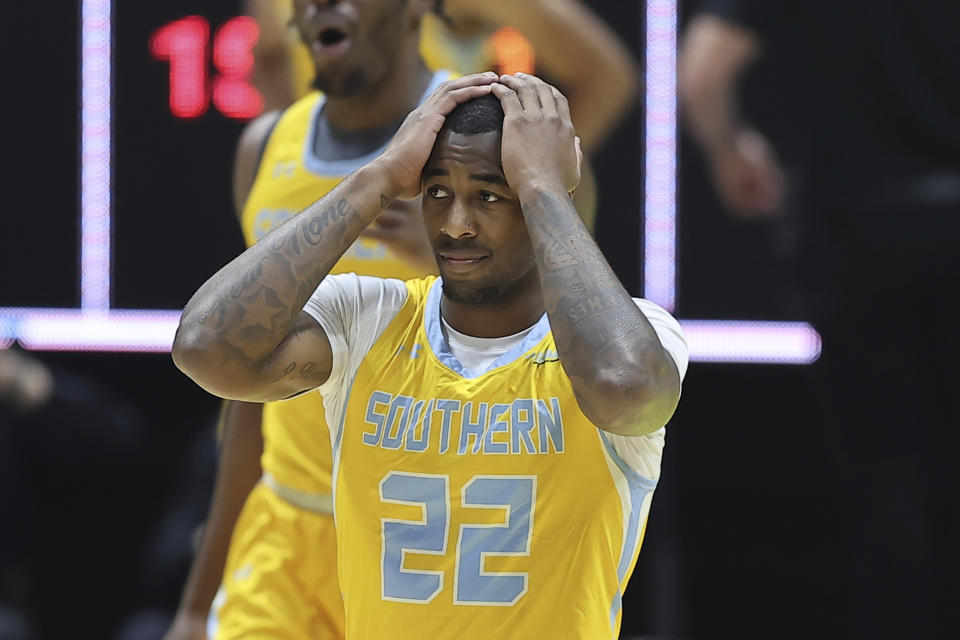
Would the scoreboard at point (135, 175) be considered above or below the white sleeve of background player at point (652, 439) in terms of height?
above

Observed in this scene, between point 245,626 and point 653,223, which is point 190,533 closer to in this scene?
point 653,223

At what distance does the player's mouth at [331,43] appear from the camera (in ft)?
9.93

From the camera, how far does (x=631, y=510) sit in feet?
7.47

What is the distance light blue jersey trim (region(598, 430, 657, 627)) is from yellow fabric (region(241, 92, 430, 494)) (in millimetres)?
758

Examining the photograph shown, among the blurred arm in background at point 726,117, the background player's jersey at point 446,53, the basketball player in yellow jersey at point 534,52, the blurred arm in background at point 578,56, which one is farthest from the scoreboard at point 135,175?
the blurred arm in background at point 726,117

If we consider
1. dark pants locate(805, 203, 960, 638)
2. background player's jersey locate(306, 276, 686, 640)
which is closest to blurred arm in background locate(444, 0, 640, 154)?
dark pants locate(805, 203, 960, 638)

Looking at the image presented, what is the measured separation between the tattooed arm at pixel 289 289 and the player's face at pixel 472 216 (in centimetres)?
4

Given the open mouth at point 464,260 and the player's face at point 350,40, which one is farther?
the player's face at point 350,40

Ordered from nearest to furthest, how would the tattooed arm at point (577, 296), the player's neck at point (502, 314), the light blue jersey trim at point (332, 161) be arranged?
the tattooed arm at point (577, 296), the player's neck at point (502, 314), the light blue jersey trim at point (332, 161)

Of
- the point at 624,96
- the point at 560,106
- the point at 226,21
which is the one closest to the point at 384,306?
the point at 560,106

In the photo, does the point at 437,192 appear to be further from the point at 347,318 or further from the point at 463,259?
the point at 347,318

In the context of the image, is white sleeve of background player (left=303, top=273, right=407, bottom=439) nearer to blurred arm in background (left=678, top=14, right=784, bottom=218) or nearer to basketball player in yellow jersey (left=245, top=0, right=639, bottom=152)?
Answer: basketball player in yellow jersey (left=245, top=0, right=639, bottom=152)

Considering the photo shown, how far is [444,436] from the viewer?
89.0 inches

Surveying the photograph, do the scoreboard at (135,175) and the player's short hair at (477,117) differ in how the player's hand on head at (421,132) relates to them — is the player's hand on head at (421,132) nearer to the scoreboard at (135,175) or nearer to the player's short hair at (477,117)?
the player's short hair at (477,117)
